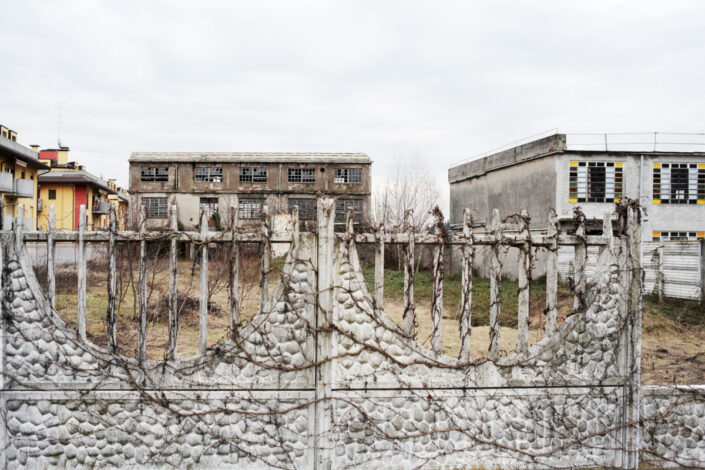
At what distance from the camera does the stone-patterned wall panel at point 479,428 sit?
463 cm

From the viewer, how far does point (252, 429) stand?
4.58 m

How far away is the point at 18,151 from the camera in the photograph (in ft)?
85.8

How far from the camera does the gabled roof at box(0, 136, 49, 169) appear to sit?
81.1 ft

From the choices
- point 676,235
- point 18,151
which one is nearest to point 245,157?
point 18,151

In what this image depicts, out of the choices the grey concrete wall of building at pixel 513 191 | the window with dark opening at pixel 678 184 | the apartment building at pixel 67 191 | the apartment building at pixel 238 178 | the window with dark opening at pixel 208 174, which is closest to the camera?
the window with dark opening at pixel 678 184

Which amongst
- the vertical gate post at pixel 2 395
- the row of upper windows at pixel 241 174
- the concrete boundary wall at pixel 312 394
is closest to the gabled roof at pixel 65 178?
the row of upper windows at pixel 241 174

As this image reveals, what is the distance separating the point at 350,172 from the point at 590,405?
1244 inches

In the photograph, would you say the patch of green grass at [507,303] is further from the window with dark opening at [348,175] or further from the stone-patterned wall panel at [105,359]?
the window with dark opening at [348,175]

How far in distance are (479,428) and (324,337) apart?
6.09 ft

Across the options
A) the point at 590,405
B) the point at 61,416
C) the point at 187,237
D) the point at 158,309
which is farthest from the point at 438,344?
the point at 158,309

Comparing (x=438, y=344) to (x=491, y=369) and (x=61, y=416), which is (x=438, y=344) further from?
(x=61, y=416)

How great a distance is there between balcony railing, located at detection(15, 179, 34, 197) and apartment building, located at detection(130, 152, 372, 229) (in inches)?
278

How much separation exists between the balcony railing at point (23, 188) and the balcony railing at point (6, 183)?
89 centimetres

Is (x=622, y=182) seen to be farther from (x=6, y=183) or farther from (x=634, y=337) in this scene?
(x=6, y=183)
